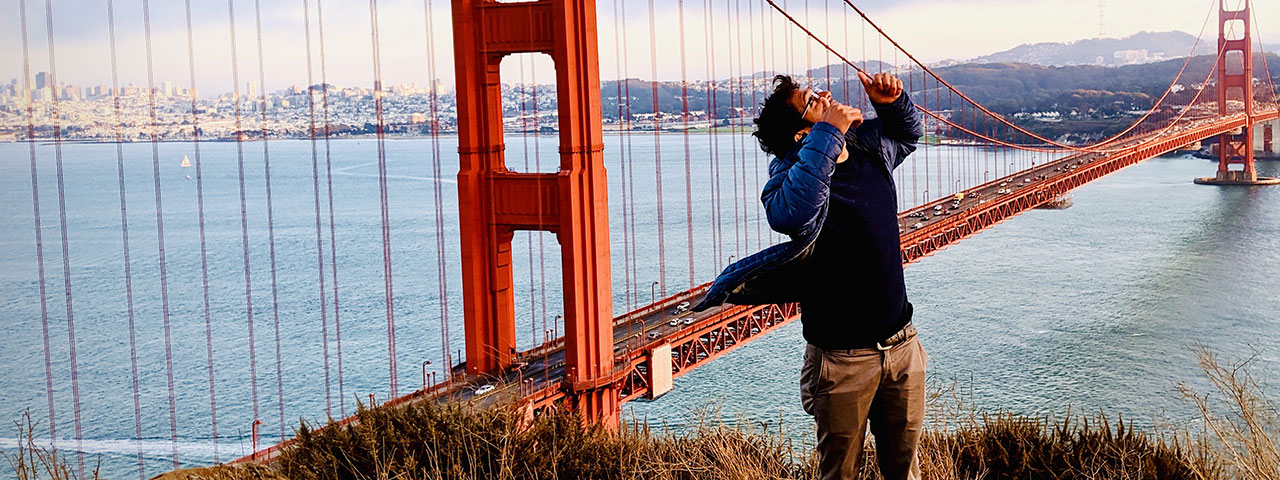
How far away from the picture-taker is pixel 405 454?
2.88 meters

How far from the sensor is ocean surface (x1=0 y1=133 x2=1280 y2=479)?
1438 cm

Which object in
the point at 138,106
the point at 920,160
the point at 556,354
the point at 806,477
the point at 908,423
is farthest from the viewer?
the point at 920,160

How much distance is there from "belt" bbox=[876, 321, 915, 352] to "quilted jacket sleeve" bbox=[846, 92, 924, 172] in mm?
259

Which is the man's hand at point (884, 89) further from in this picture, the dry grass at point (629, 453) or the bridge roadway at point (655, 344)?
the bridge roadway at point (655, 344)

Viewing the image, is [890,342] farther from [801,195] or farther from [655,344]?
[655,344]

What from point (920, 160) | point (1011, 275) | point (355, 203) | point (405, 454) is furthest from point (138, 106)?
point (920, 160)

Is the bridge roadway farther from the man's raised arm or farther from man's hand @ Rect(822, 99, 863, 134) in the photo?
man's hand @ Rect(822, 99, 863, 134)

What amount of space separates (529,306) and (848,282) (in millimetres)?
18699

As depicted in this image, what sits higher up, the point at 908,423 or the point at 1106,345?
the point at 908,423

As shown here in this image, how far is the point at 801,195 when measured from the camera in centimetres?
166

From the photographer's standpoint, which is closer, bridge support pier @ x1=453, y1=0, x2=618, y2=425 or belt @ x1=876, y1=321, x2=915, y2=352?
belt @ x1=876, y1=321, x2=915, y2=352

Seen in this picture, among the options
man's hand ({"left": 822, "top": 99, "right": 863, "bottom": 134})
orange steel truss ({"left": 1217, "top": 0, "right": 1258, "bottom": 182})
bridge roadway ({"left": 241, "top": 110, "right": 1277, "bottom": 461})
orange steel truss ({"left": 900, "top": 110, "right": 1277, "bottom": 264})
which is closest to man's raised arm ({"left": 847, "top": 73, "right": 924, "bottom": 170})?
man's hand ({"left": 822, "top": 99, "right": 863, "bottom": 134})

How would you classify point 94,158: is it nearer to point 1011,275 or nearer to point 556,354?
point 1011,275

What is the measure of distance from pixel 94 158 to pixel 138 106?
4000 centimetres
